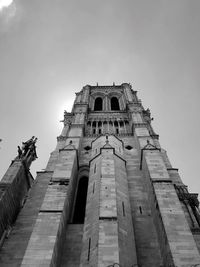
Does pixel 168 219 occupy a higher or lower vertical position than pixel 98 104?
lower

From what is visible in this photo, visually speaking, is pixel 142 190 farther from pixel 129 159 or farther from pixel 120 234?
pixel 120 234

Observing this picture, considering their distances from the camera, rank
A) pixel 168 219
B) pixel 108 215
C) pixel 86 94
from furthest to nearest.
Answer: pixel 86 94 < pixel 108 215 < pixel 168 219

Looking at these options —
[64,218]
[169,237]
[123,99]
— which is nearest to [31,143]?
[64,218]

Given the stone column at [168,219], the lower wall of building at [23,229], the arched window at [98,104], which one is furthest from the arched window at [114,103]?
the lower wall of building at [23,229]

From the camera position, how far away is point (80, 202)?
48.9 feet

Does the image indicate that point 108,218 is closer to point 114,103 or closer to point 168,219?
point 168,219

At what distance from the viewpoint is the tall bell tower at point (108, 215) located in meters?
9.46

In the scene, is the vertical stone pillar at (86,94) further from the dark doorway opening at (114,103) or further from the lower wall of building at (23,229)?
the lower wall of building at (23,229)

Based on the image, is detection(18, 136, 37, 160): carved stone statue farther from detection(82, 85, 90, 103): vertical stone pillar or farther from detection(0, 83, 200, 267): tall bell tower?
detection(82, 85, 90, 103): vertical stone pillar

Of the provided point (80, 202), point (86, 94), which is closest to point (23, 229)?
point (80, 202)

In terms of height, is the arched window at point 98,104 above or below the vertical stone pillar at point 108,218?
above

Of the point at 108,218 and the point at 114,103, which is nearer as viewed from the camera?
the point at 108,218

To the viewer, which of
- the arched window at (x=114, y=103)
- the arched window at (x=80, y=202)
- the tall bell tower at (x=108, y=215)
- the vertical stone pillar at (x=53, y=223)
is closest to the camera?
the vertical stone pillar at (x=53, y=223)

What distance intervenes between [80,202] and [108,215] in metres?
4.39
